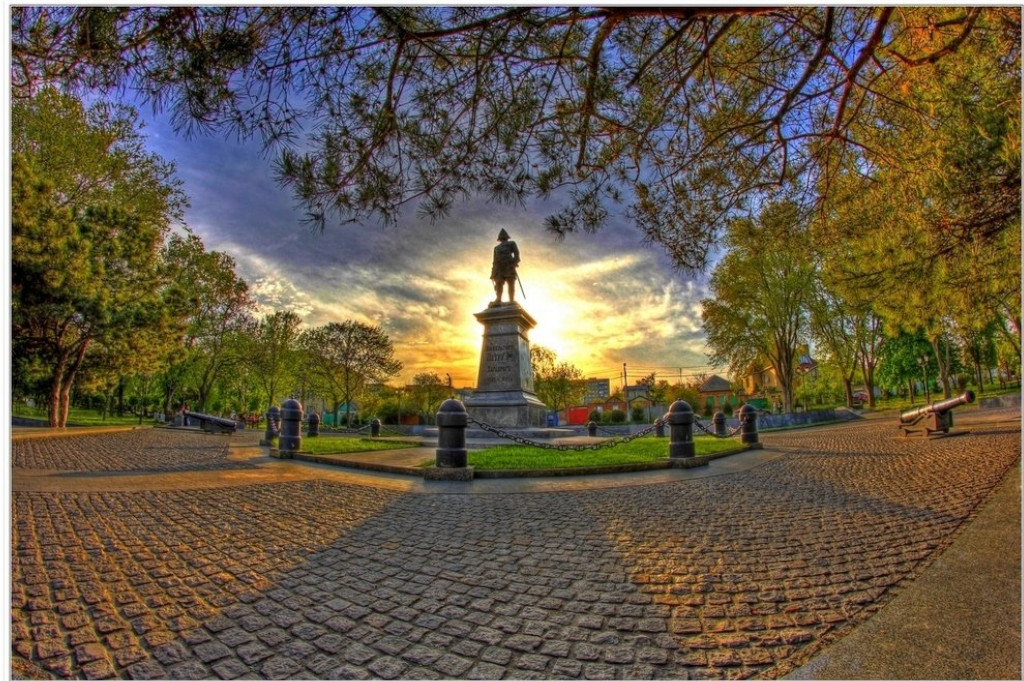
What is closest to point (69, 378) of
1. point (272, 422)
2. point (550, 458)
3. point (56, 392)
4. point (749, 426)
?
point (56, 392)

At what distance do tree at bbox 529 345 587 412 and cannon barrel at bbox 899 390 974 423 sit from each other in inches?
1157

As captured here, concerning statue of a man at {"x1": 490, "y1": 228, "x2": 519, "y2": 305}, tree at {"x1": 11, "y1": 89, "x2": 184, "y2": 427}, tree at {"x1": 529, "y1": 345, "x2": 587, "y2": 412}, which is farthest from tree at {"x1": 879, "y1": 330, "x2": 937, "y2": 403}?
tree at {"x1": 11, "y1": 89, "x2": 184, "y2": 427}

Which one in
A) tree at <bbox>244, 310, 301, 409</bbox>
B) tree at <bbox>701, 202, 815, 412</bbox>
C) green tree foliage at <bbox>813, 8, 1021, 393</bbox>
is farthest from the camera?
tree at <bbox>244, 310, 301, 409</bbox>

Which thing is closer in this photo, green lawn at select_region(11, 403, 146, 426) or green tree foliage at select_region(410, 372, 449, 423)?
green lawn at select_region(11, 403, 146, 426)

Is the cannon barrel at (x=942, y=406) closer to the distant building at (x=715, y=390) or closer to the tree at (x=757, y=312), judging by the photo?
the tree at (x=757, y=312)

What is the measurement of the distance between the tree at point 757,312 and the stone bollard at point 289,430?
23.7 meters

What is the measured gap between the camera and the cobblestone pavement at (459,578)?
73.7 inches

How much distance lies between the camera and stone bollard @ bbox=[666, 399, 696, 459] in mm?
7777

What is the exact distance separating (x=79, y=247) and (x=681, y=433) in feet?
64.9

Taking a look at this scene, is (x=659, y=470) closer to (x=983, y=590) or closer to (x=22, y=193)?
(x=983, y=590)

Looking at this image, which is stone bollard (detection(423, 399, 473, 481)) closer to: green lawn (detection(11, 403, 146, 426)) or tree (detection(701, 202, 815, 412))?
tree (detection(701, 202, 815, 412))

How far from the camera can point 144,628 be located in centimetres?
209

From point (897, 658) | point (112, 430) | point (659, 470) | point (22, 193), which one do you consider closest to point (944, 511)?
point (897, 658)

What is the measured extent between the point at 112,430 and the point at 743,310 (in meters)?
31.6
